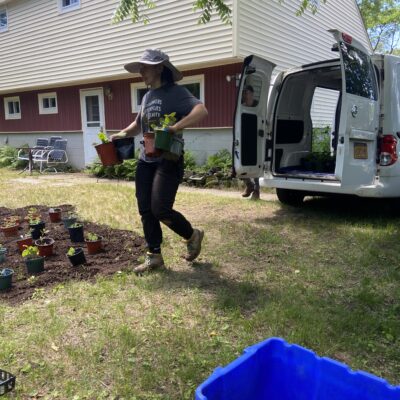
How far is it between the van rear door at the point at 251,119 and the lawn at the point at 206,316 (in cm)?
124

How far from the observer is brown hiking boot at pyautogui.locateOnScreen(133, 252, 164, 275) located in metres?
3.66

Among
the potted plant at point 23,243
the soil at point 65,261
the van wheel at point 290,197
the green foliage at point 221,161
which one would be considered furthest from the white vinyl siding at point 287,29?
the potted plant at point 23,243

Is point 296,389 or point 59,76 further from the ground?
point 59,76

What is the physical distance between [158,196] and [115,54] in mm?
9334

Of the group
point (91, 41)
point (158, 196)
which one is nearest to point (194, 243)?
point (158, 196)

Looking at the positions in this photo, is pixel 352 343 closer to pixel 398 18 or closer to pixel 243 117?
pixel 243 117

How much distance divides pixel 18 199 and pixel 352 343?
22.3ft

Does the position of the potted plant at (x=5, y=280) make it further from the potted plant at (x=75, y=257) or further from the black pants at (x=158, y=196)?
the black pants at (x=158, y=196)

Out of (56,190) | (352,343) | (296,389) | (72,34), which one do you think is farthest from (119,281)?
(72,34)

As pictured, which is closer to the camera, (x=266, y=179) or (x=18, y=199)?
(x=266, y=179)

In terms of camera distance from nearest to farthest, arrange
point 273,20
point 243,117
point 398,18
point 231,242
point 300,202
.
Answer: point 231,242
point 243,117
point 300,202
point 273,20
point 398,18

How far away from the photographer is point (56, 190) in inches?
340

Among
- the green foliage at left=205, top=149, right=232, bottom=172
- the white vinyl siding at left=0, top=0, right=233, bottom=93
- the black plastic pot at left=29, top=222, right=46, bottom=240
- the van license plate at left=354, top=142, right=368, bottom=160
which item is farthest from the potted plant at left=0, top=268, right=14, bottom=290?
the white vinyl siding at left=0, top=0, right=233, bottom=93

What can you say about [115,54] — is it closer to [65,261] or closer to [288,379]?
[65,261]
